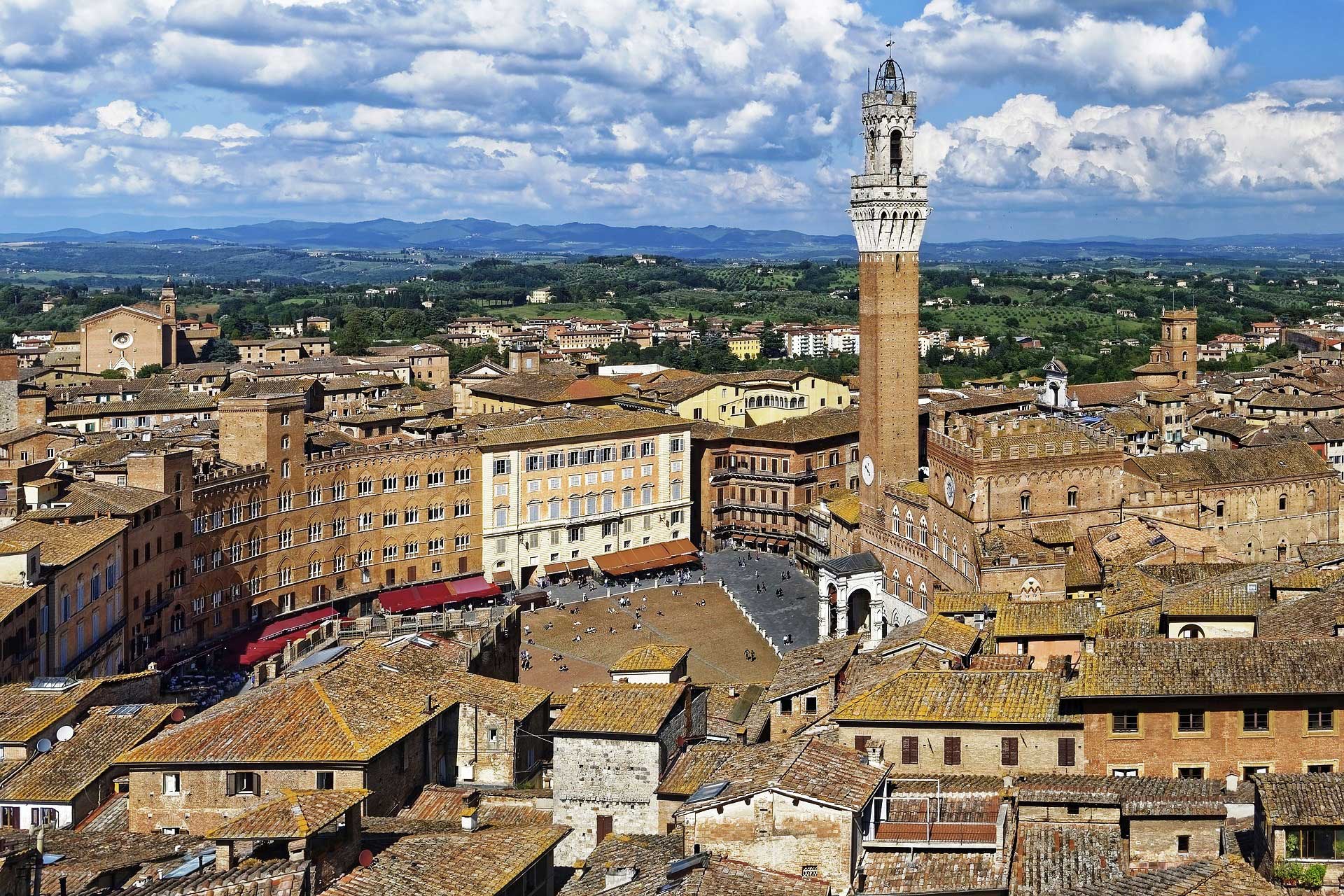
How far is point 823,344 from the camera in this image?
600ft

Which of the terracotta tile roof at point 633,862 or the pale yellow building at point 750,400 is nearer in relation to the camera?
the terracotta tile roof at point 633,862

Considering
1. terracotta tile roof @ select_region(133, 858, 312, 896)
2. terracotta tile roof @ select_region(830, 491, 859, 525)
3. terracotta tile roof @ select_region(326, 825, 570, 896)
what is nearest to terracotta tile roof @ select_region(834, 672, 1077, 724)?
terracotta tile roof @ select_region(326, 825, 570, 896)

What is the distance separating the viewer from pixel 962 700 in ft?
90.3

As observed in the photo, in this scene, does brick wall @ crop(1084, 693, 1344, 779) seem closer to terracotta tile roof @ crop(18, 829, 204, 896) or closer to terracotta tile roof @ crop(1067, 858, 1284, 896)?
terracotta tile roof @ crop(1067, 858, 1284, 896)

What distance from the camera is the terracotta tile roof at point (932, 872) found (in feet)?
68.5

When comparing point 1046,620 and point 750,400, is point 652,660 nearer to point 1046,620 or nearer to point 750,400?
point 1046,620

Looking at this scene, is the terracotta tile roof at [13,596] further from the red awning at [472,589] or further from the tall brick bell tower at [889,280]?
the tall brick bell tower at [889,280]

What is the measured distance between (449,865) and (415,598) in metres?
54.0

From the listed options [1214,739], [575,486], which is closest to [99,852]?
[1214,739]

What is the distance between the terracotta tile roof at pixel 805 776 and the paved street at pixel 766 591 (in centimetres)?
4069

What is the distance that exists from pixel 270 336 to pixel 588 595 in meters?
112

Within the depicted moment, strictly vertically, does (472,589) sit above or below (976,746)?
below

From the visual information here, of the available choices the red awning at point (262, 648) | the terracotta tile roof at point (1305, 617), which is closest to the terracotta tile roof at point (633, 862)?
the terracotta tile roof at point (1305, 617)

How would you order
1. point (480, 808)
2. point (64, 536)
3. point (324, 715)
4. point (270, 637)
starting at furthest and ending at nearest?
1. point (270, 637)
2. point (64, 536)
3. point (324, 715)
4. point (480, 808)
